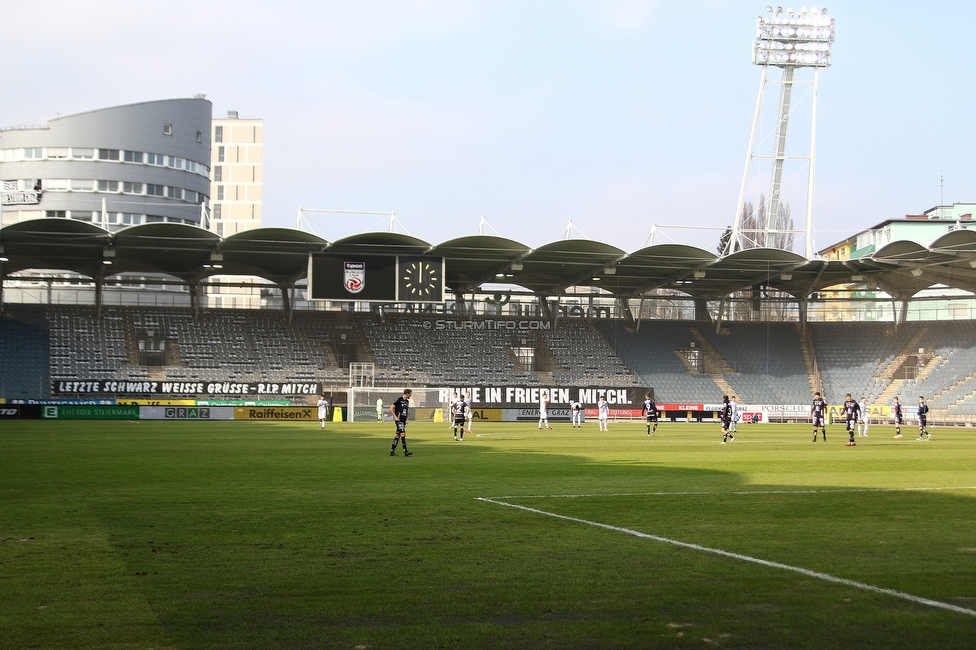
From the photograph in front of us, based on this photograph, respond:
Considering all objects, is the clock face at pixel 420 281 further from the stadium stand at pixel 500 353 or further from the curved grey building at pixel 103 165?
the curved grey building at pixel 103 165

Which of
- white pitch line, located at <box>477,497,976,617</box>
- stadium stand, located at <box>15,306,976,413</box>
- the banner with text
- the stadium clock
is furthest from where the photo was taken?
stadium stand, located at <box>15,306,976,413</box>

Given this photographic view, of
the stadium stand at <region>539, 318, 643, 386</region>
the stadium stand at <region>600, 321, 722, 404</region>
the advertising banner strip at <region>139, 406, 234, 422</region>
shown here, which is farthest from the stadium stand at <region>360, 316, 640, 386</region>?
the advertising banner strip at <region>139, 406, 234, 422</region>

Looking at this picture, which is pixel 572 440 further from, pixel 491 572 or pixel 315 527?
pixel 491 572

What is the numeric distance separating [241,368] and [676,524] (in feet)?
182

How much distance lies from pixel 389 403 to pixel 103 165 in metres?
52.6

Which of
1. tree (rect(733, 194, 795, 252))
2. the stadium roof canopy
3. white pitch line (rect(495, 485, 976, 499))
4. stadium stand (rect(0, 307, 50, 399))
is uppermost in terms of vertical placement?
tree (rect(733, 194, 795, 252))

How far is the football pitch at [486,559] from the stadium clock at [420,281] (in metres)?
38.0

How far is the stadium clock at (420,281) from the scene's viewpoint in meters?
58.5

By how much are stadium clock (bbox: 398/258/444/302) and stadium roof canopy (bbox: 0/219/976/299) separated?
1160 millimetres

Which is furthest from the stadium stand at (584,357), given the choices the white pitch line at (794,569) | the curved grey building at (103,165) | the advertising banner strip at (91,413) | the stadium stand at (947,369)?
the white pitch line at (794,569)

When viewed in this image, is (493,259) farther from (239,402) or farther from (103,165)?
(103,165)

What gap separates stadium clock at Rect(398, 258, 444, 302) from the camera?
58.5 m

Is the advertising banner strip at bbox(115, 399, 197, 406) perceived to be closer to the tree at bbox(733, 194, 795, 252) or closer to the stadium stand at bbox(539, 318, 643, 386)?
the stadium stand at bbox(539, 318, 643, 386)

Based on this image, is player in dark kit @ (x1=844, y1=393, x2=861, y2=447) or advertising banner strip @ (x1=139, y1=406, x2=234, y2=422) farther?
advertising banner strip @ (x1=139, y1=406, x2=234, y2=422)
